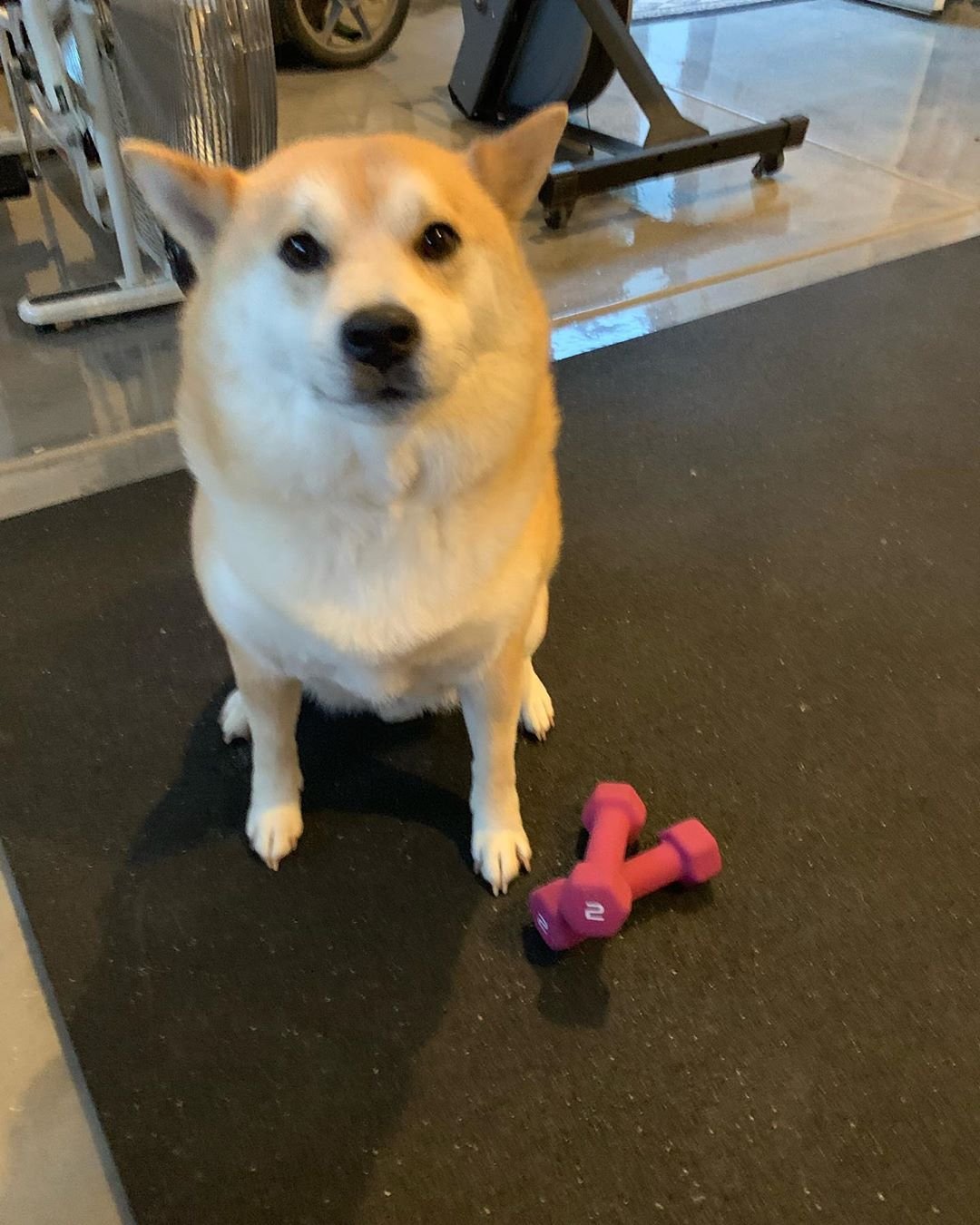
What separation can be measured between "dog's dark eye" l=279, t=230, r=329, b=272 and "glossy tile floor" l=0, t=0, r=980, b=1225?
820 millimetres

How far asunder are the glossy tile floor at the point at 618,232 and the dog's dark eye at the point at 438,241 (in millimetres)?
887

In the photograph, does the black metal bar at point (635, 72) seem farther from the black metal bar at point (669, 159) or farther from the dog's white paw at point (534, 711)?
the dog's white paw at point (534, 711)

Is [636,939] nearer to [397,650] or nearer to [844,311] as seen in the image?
[397,650]

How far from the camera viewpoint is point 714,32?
13.5ft

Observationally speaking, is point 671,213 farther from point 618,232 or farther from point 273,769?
point 273,769

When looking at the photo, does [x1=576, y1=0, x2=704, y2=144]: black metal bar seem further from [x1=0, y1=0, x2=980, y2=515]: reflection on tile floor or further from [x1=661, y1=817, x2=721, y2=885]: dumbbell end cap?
[x1=661, y1=817, x2=721, y2=885]: dumbbell end cap

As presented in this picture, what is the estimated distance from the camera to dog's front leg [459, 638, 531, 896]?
3.36 feet

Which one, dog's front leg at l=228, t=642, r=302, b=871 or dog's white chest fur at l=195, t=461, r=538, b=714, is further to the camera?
dog's front leg at l=228, t=642, r=302, b=871

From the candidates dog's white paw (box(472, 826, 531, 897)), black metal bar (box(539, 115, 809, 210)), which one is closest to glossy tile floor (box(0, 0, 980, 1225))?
black metal bar (box(539, 115, 809, 210))

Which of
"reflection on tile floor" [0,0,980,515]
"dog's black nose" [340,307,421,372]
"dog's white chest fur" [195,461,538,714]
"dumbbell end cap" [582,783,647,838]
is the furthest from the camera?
"reflection on tile floor" [0,0,980,515]

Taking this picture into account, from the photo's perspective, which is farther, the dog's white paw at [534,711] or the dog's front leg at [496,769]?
the dog's white paw at [534,711]

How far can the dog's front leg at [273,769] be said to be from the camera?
106cm

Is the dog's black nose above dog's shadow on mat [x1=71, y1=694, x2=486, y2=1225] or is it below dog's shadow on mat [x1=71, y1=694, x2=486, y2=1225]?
above

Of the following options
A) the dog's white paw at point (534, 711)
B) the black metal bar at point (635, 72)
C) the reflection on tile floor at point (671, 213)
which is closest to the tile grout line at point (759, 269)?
the reflection on tile floor at point (671, 213)
